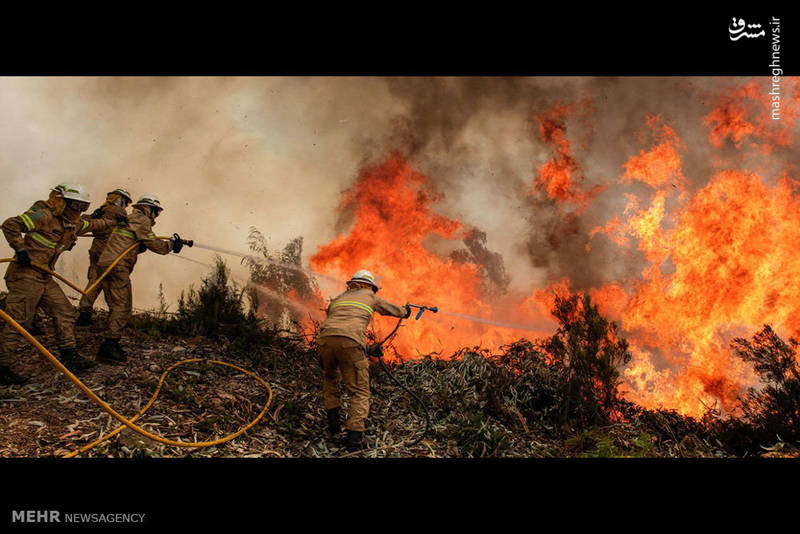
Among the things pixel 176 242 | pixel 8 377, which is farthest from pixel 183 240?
pixel 8 377

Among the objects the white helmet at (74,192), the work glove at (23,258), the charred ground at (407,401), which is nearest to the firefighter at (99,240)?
the charred ground at (407,401)

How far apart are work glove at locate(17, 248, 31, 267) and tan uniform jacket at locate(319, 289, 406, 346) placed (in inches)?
165

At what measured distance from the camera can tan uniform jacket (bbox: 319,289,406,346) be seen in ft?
17.1

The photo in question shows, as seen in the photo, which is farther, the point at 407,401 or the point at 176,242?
the point at 176,242

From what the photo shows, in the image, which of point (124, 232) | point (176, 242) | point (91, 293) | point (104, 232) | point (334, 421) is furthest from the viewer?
point (104, 232)

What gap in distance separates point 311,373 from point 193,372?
6.29ft

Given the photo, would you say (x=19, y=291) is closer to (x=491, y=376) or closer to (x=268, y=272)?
(x=268, y=272)

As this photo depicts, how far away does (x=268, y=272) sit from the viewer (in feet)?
Answer: 32.7

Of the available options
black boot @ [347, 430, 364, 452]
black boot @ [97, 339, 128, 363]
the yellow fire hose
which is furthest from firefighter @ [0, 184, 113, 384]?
black boot @ [347, 430, 364, 452]

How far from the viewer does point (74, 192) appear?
6086mm

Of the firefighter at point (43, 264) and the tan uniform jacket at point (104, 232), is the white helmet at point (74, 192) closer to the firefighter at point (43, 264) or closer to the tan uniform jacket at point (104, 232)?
the firefighter at point (43, 264)

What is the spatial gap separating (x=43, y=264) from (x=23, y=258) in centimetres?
34

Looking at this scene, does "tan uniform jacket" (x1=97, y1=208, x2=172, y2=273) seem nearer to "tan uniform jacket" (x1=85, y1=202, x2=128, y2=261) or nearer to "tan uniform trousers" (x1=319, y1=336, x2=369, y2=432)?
"tan uniform jacket" (x1=85, y1=202, x2=128, y2=261)

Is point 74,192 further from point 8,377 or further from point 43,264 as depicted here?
point 8,377
